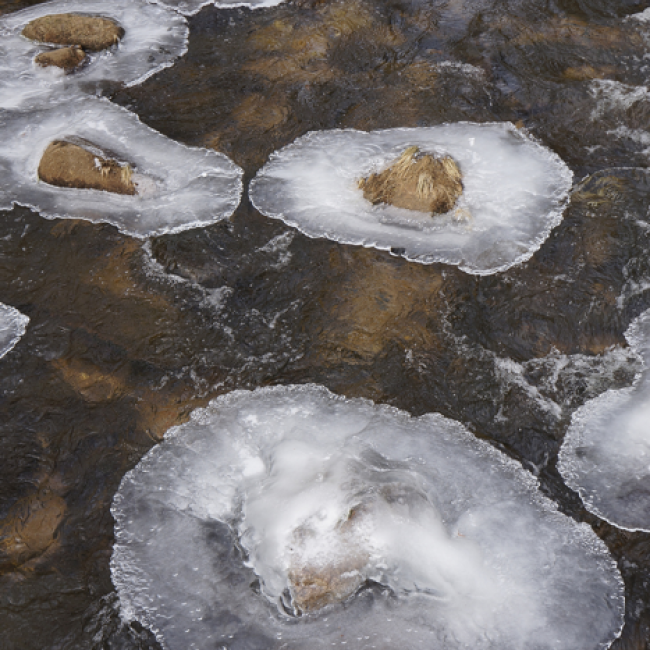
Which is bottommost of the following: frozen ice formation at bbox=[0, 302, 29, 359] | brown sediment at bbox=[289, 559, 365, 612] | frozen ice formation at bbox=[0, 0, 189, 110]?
frozen ice formation at bbox=[0, 302, 29, 359]

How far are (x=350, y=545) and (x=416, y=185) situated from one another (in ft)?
6.18

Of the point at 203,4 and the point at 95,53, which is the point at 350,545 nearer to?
the point at 95,53

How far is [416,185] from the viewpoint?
3.75 metres

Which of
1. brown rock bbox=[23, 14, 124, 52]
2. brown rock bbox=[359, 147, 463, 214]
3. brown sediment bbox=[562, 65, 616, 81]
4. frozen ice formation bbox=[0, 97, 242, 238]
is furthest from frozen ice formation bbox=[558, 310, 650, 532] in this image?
brown rock bbox=[23, 14, 124, 52]

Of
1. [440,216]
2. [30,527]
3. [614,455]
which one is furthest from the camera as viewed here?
[440,216]

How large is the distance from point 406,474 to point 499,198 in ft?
5.54

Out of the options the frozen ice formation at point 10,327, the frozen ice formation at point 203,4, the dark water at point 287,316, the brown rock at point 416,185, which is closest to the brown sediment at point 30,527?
the dark water at point 287,316

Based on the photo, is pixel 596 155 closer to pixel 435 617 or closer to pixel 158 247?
pixel 158 247

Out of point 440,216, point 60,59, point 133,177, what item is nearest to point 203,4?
point 60,59

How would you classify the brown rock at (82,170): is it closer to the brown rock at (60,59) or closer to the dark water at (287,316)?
the dark water at (287,316)

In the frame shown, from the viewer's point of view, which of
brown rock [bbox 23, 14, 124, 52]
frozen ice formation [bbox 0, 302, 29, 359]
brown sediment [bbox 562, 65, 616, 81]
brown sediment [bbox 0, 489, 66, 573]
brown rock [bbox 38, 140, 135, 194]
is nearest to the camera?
brown sediment [bbox 0, 489, 66, 573]

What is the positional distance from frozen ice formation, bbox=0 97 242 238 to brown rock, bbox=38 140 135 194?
0.12ft

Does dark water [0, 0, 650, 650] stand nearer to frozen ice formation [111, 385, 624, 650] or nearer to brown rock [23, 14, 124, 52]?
frozen ice formation [111, 385, 624, 650]

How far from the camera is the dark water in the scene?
2.69 metres
